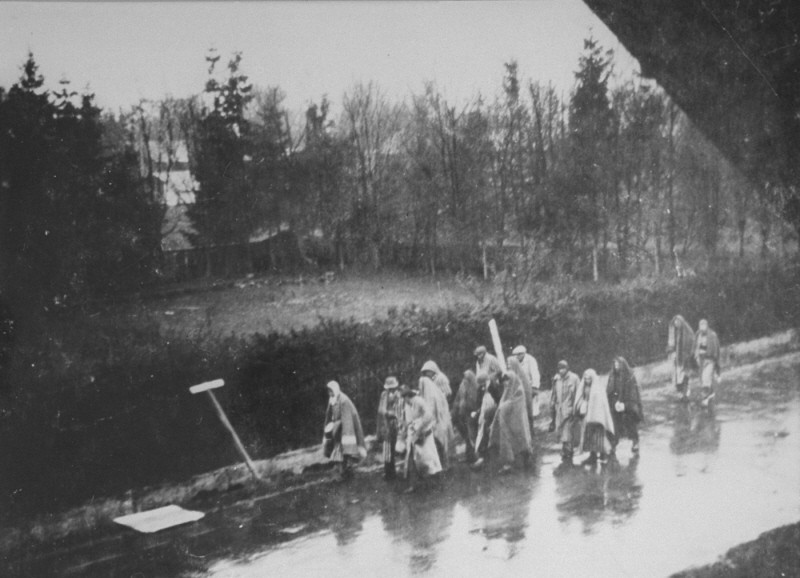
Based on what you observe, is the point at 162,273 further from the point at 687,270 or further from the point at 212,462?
the point at 687,270

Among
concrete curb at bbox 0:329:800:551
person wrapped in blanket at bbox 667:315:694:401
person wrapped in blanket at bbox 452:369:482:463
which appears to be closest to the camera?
concrete curb at bbox 0:329:800:551

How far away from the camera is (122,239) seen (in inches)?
119

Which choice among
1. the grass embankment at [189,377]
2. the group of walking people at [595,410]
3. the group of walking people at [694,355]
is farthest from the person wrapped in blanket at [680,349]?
the grass embankment at [189,377]

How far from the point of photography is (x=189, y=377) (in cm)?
306

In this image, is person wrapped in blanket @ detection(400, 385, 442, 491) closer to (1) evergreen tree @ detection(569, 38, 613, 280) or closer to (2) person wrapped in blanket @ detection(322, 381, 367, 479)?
(2) person wrapped in blanket @ detection(322, 381, 367, 479)

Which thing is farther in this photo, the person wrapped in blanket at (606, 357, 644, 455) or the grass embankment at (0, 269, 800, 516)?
the person wrapped in blanket at (606, 357, 644, 455)

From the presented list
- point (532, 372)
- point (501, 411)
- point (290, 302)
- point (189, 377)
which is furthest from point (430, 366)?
point (189, 377)

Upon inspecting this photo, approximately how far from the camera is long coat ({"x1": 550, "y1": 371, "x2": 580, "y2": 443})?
4004mm

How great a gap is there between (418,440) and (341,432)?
430 millimetres

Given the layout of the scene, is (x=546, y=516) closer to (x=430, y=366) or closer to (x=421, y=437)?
(x=421, y=437)

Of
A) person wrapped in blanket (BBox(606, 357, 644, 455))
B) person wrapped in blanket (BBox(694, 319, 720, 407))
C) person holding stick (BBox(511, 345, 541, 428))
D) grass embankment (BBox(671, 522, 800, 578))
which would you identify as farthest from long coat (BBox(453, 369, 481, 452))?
person wrapped in blanket (BBox(694, 319, 720, 407))

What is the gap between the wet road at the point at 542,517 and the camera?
10.1ft

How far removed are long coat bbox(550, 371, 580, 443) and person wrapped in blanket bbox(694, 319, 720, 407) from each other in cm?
90

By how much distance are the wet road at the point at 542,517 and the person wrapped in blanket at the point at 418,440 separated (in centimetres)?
10
